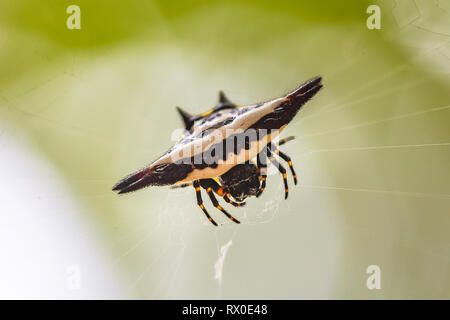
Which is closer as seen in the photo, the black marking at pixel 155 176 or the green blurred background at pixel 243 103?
the black marking at pixel 155 176

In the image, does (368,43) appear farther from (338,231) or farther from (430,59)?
(338,231)

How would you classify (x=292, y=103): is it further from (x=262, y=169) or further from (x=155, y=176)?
(x=155, y=176)

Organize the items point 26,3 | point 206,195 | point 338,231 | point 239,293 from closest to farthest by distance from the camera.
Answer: point 206,195
point 26,3
point 239,293
point 338,231

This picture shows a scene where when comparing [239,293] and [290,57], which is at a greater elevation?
[290,57]

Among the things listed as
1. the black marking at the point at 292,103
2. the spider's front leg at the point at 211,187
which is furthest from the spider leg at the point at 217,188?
the black marking at the point at 292,103

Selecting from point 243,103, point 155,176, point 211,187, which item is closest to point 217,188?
point 211,187

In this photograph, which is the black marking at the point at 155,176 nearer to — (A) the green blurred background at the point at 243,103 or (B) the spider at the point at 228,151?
(B) the spider at the point at 228,151

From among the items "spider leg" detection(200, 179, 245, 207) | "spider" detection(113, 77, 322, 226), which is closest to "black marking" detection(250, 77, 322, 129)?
"spider" detection(113, 77, 322, 226)
